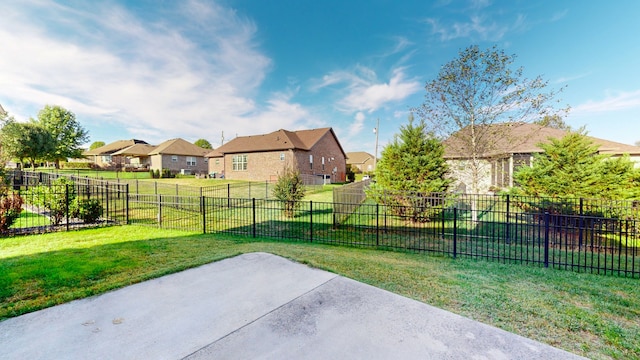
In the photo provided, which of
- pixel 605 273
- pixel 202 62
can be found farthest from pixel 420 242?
pixel 202 62

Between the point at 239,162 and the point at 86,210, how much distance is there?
2194cm

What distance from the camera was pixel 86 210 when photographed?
8.82 meters

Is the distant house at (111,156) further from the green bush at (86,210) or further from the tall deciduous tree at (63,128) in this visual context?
the green bush at (86,210)

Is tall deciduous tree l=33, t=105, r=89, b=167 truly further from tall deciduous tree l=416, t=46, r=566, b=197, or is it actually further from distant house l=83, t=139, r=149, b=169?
tall deciduous tree l=416, t=46, r=566, b=197

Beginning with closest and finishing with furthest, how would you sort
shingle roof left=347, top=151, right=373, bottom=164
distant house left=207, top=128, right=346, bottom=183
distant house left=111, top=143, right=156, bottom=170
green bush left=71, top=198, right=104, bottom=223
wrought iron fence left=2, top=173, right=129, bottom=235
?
wrought iron fence left=2, top=173, right=129, bottom=235 → green bush left=71, top=198, right=104, bottom=223 → distant house left=207, top=128, right=346, bottom=183 → distant house left=111, top=143, right=156, bottom=170 → shingle roof left=347, top=151, right=373, bottom=164

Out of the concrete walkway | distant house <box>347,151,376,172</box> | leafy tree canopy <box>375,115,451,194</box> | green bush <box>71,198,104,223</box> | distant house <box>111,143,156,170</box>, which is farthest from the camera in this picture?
distant house <box>347,151,376,172</box>

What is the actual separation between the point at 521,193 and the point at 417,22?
9.59m

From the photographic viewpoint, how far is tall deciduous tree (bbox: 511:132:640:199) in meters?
9.91

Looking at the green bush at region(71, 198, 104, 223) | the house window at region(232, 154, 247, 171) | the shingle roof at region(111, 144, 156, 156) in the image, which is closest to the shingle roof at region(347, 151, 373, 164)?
the house window at region(232, 154, 247, 171)

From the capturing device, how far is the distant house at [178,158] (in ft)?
119

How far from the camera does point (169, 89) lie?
14.4m

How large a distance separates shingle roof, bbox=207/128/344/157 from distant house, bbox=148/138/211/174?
722 centimetres

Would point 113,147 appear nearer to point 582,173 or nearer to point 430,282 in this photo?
point 430,282

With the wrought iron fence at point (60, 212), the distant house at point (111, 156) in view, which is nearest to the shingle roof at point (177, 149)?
the distant house at point (111, 156)
